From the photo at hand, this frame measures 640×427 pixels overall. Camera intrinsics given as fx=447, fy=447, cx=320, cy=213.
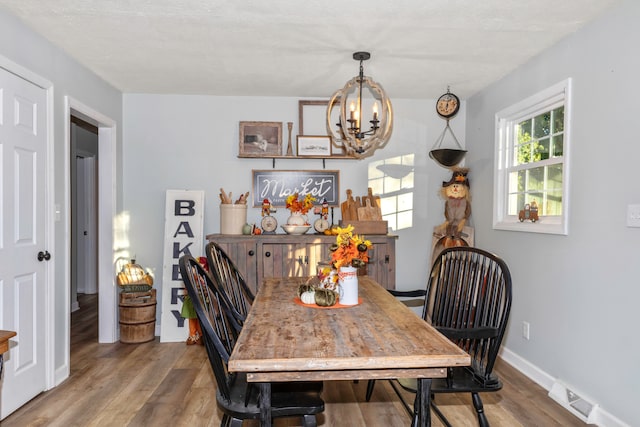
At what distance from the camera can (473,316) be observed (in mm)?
2311

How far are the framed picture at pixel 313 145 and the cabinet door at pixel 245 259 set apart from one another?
3.62 ft

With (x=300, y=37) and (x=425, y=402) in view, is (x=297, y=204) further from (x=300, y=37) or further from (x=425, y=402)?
(x=425, y=402)

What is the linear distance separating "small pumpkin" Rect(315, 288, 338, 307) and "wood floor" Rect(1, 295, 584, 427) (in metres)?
0.87

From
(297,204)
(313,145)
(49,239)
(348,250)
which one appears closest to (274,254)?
(297,204)

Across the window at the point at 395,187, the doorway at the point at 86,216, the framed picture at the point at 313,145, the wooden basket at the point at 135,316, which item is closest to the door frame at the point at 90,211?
the doorway at the point at 86,216

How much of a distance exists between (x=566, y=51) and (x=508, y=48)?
37 cm

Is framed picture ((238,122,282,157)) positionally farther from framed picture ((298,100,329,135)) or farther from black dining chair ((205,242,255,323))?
black dining chair ((205,242,255,323))

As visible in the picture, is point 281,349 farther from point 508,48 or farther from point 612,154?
point 508,48

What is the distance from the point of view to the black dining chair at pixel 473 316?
197 centimetres

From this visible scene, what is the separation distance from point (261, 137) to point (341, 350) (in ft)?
10.8

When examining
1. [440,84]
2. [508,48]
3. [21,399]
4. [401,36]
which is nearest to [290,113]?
[440,84]

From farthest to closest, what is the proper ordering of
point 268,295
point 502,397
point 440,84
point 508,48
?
point 440,84
point 508,48
point 502,397
point 268,295

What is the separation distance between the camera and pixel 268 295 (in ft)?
8.23

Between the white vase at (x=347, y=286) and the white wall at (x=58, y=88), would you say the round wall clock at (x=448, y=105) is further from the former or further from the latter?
the white wall at (x=58, y=88)
